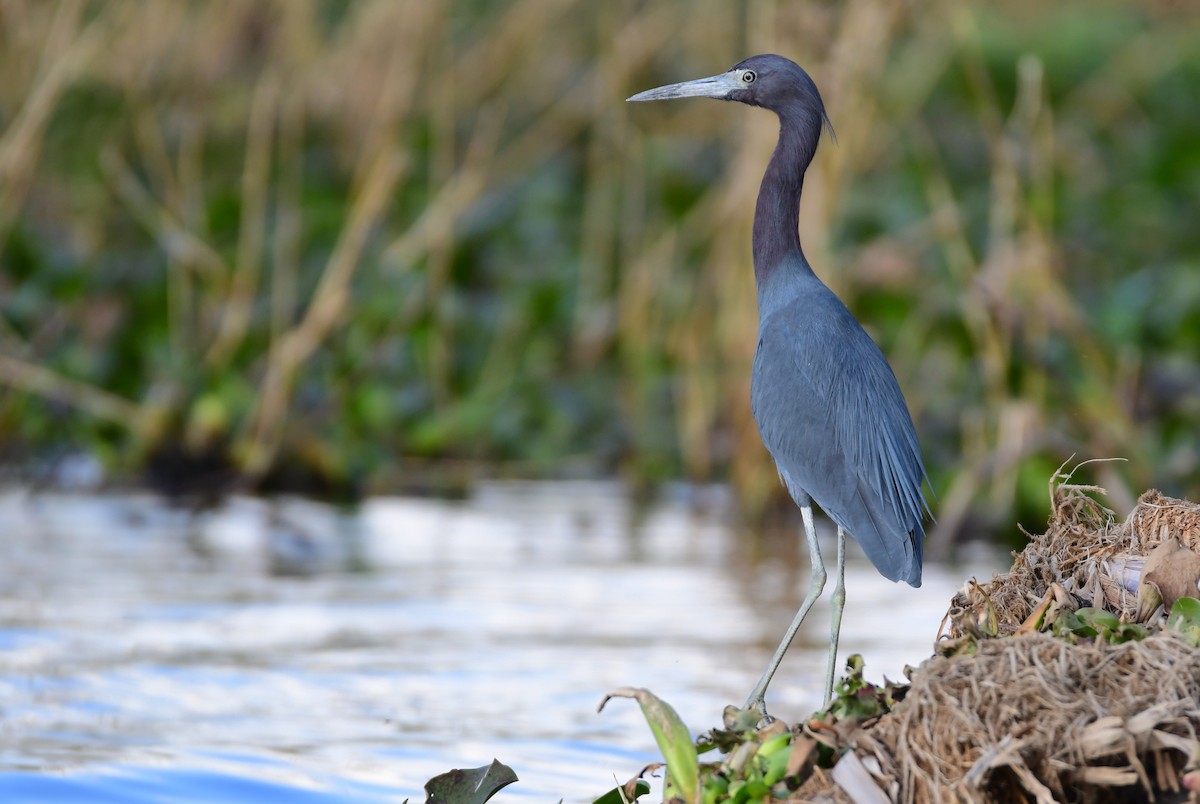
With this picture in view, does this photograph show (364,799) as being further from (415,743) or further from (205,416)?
(205,416)

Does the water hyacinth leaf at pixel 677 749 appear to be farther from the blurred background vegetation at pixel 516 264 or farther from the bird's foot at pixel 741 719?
the blurred background vegetation at pixel 516 264

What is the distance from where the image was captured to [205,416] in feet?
27.3

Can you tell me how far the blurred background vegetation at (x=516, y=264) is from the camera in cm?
789

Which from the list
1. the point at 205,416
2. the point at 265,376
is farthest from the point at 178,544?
the point at 265,376

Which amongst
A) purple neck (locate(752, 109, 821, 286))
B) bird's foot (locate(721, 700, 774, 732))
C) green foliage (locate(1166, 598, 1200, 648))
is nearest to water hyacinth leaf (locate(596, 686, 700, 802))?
bird's foot (locate(721, 700, 774, 732))

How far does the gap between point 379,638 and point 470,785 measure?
260cm

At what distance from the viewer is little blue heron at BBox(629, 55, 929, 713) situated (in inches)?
162

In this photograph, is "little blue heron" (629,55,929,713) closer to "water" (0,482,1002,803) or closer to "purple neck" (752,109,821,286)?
"purple neck" (752,109,821,286)

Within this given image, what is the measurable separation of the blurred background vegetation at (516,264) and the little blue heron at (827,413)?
Answer: 2.73m

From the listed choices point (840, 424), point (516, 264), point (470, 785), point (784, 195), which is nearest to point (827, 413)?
point (840, 424)

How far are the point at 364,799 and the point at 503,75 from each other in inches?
332

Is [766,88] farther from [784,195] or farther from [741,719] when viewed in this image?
[741,719]

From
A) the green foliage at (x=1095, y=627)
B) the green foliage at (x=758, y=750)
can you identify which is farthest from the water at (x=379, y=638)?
the green foliage at (x=1095, y=627)

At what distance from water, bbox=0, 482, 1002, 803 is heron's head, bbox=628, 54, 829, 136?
170cm
